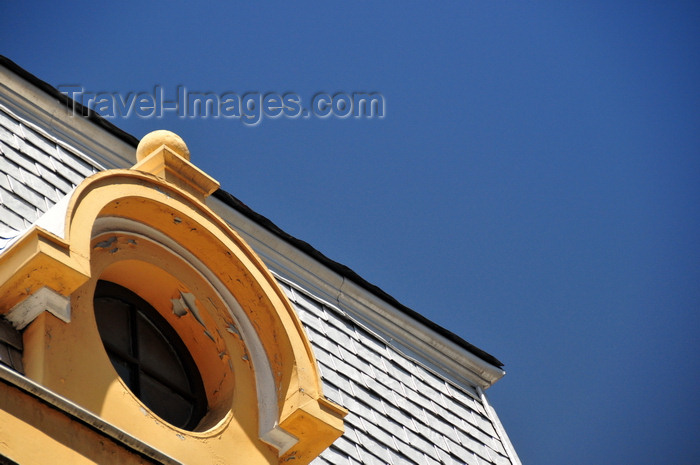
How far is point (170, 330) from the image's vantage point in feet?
14.8

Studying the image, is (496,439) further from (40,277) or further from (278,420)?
(40,277)

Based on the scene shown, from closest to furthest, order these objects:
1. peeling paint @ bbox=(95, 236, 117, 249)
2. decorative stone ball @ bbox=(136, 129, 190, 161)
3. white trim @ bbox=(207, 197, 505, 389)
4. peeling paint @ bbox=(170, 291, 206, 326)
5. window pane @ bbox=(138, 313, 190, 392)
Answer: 1. peeling paint @ bbox=(95, 236, 117, 249)
2. window pane @ bbox=(138, 313, 190, 392)
3. peeling paint @ bbox=(170, 291, 206, 326)
4. decorative stone ball @ bbox=(136, 129, 190, 161)
5. white trim @ bbox=(207, 197, 505, 389)

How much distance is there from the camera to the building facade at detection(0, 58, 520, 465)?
3504 millimetres

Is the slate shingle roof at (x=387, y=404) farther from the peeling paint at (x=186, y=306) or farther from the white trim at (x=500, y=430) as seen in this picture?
the peeling paint at (x=186, y=306)

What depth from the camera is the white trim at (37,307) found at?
11.6ft

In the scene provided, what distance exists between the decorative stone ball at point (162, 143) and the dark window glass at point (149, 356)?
72 centimetres

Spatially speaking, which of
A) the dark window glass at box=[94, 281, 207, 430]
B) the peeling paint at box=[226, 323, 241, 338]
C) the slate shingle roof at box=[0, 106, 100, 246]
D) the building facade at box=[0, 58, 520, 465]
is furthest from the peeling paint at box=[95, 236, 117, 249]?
the peeling paint at box=[226, 323, 241, 338]

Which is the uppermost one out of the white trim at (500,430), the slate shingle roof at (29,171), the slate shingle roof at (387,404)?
the white trim at (500,430)

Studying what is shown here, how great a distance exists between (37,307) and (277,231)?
286cm

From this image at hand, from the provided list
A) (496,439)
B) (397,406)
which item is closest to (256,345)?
(397,406)

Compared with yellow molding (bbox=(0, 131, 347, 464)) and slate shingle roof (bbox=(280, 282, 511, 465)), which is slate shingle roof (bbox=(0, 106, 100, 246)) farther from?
slate shingle roof (bbox=(280, 282, 511, 465))

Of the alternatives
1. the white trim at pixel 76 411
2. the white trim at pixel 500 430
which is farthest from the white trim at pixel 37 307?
the white trim at pixel 500 430

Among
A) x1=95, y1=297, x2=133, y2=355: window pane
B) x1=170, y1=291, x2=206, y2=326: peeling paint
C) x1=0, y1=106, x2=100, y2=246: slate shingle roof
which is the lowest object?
x1=95, y1=297, x2=133, y2=355: window pane

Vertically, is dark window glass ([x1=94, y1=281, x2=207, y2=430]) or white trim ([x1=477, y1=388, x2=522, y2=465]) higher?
white trim ([x1=477, y1=388, x2=522, y2=465])
